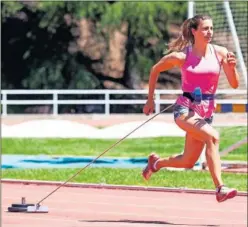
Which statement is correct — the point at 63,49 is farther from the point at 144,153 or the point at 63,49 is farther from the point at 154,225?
the point at 154,225

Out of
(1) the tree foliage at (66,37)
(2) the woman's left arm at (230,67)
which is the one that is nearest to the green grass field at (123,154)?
(2) the woman's left arm at (230,67)

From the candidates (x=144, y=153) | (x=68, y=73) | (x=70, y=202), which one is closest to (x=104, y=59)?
(x=68, y=73)

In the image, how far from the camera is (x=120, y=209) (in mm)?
11930

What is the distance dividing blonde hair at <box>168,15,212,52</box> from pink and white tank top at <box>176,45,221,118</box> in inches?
10.5

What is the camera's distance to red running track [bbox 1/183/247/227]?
10.5m

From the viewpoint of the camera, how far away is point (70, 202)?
12633mm

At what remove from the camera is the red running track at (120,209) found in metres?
10.5

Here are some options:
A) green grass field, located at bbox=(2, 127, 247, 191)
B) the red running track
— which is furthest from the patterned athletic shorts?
green grass field, located at bbox=(2, 127, 247, 191)

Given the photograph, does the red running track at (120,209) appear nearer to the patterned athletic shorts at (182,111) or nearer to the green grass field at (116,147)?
the patterned athletic shorts at (182,111)

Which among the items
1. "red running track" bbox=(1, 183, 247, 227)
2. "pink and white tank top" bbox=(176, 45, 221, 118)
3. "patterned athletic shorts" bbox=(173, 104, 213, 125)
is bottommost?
"red running track" bbox=(1, 183, 247, 227)

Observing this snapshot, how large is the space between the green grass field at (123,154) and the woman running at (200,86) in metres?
4.08

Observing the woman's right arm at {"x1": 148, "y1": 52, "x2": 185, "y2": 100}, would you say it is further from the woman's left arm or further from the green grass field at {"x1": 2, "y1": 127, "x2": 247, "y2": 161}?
the green grass field at {"x1": 2, "y1": 127, "x2": 247, "y2": 161}

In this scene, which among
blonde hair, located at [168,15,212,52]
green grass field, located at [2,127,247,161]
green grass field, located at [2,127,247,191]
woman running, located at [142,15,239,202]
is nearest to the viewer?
woman running, located at [142,15,239,202]

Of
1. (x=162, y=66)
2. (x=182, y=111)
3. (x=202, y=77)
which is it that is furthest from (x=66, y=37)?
(x=202, y=77)
